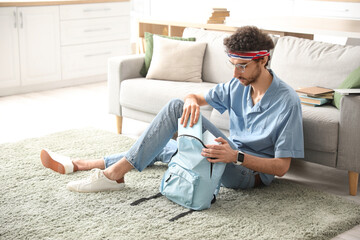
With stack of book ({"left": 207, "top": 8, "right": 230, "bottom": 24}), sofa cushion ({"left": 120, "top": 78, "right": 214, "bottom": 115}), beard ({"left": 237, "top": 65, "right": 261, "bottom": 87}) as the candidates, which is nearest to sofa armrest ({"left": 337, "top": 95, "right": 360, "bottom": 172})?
beard ({"left": 237, "top": 65, "right": 261, "bottom": 87})

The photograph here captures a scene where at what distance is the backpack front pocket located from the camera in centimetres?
252

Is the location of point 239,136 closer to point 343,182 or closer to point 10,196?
point 343,182

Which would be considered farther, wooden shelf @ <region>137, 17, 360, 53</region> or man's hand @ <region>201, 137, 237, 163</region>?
wooden shelf @ <region>137, 17, 360, 53</region>

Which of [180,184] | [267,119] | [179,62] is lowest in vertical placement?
[180,184]

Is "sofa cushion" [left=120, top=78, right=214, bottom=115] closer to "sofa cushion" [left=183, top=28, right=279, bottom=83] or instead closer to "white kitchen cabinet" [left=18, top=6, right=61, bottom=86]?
"sofa cushion" [left=183, top=28, right=279, bottom=83]

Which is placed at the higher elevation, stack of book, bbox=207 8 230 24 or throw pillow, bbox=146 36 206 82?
stack of book, bbox=207 8 230 24

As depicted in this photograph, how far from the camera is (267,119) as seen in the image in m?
2.68

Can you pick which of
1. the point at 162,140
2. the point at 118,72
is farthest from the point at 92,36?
the point at 162,140

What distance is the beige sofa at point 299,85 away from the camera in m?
2.85

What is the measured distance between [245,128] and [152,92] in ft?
3.30

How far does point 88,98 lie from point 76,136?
4.47ft

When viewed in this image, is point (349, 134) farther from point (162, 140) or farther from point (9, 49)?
point (9, 49)

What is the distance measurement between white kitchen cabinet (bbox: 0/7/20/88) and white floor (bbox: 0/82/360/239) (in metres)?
0.18

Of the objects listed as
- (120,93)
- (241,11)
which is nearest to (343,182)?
(120,93)
